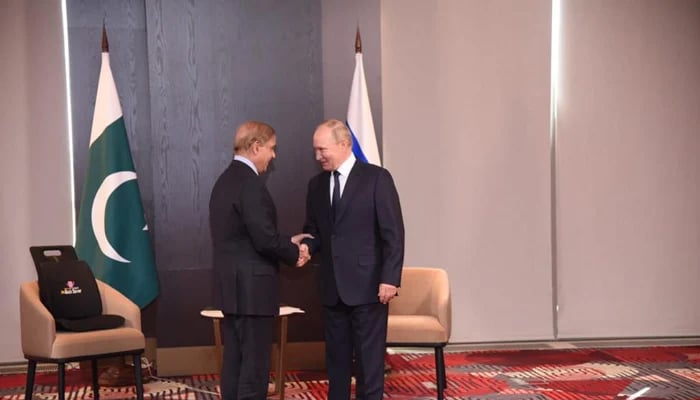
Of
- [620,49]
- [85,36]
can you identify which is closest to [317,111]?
[85,36]

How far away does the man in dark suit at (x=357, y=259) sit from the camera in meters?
4.44

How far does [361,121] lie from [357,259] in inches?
84.4

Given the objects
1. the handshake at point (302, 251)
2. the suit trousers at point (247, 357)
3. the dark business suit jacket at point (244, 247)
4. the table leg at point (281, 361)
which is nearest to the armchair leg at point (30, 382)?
the suit trousers at point (247, 357)

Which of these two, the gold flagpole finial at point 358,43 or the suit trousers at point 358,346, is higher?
the gold flagpole finial at point 358,43

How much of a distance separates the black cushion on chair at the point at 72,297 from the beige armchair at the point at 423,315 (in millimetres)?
1660

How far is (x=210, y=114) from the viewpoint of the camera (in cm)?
629

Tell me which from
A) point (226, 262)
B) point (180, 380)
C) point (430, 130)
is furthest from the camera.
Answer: point (430, 130)

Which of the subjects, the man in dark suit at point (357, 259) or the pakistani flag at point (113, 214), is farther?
the pakistani flag at point (113, 214)

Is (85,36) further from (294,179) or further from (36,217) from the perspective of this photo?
(294,179)

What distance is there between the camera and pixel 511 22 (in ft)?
25.6

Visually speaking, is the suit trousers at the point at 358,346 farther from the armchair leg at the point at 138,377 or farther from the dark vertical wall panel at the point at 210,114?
the dark vertical wall panel at the point at 210,114

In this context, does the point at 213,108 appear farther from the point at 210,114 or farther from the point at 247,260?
the point at 247,260

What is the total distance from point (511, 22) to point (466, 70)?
22.8 inches

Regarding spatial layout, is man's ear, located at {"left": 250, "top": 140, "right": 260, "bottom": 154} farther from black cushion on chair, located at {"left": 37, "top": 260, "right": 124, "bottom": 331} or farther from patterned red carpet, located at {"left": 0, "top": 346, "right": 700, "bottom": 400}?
patterned red carpet, located at {"left": 0, "top": 346, "right": 700, "bottom": 400}
